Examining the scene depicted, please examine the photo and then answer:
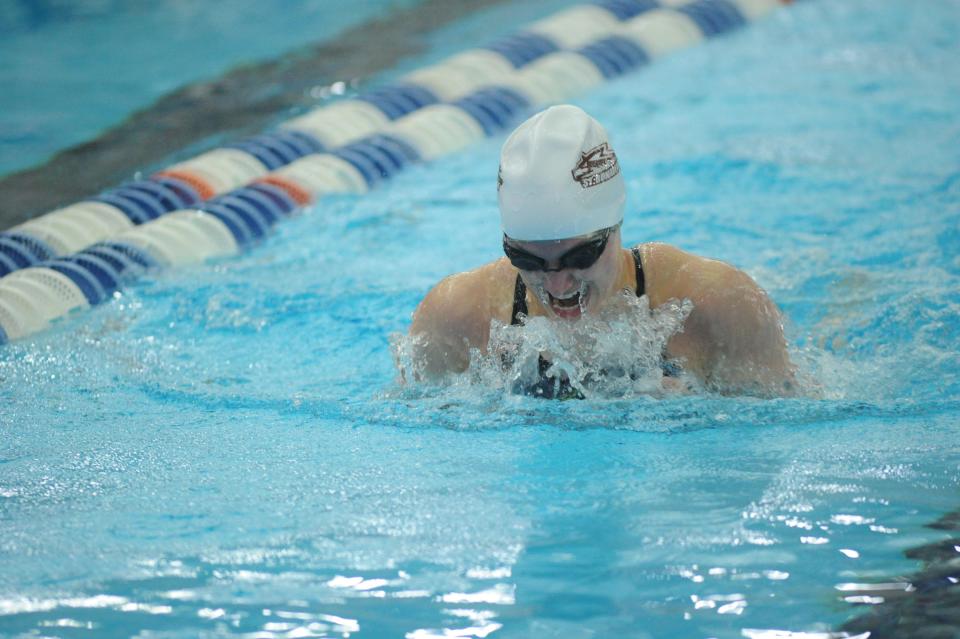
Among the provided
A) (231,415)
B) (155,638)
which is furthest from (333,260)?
(155,638)

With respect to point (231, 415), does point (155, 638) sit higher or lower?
lower

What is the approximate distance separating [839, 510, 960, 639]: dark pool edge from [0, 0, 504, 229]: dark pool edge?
174 inches

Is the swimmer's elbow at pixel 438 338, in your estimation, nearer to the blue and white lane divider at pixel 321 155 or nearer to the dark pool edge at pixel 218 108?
the blue and white lane divider at pixel 321 155

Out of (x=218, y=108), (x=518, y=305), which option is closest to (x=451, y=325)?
(x=518, y=305)

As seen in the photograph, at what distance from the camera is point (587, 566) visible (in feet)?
8.33

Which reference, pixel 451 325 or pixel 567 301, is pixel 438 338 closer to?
pixel 451 325

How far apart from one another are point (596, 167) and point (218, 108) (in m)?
4.94

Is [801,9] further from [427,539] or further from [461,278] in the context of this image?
[427,539]

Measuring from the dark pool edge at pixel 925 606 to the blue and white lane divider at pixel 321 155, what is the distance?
10.1 feet

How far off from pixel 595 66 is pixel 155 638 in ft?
18.5

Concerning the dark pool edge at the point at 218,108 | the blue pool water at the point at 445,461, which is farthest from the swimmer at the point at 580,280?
the dark pool edge at the point at 218,108

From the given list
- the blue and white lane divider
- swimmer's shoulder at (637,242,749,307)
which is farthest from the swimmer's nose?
the blue and white lane divider

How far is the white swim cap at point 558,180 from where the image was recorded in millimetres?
2814

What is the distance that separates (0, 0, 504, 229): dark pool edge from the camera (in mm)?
6176
